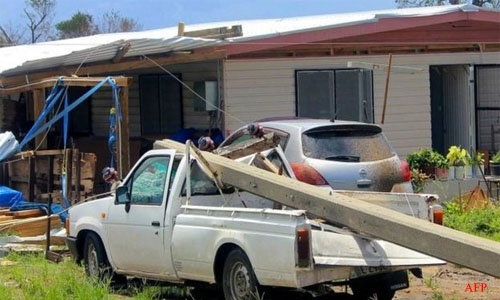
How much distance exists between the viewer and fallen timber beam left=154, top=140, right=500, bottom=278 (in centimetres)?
606

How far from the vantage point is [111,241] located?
9.31m

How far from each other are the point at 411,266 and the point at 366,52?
32.3 feet

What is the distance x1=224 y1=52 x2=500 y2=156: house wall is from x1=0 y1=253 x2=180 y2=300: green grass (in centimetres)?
623

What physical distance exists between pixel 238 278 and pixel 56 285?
206cm

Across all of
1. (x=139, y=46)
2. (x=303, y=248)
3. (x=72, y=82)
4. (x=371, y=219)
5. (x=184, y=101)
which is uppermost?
(x=139, y=46)

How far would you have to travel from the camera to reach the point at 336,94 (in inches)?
659

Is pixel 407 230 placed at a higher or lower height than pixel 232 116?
lower

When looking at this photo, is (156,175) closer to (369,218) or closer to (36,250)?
(369,218)

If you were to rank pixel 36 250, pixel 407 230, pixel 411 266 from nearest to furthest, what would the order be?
pixel 407 230, pixel 411 266, pixel 36 250

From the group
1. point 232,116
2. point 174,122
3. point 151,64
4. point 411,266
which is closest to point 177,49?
point 151,64

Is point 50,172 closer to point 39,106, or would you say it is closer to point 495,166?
point 39,106

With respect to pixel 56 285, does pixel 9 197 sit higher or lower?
higher

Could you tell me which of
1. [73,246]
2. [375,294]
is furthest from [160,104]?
[375,294]

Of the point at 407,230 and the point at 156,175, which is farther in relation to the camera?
the point at 156,175
